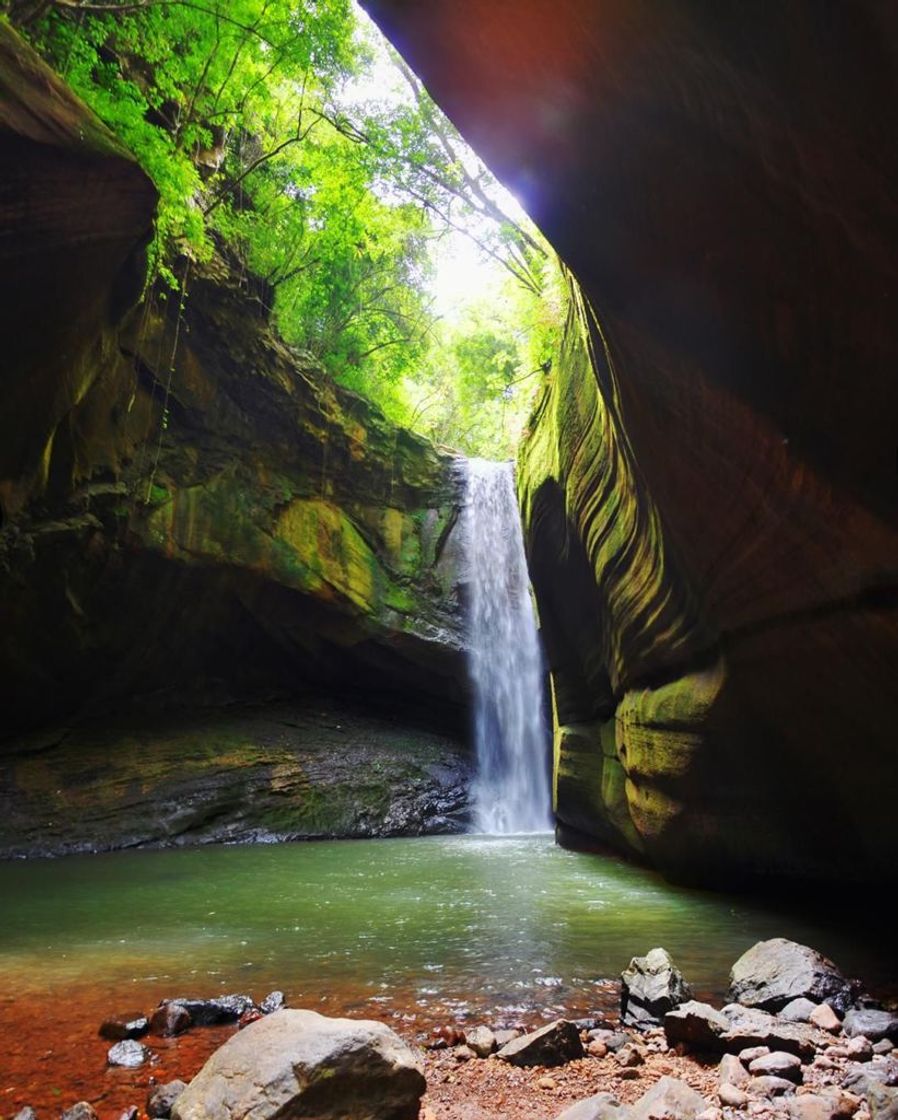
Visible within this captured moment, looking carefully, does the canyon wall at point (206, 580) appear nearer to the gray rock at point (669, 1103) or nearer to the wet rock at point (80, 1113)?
the wet rock at point (80, 1113)

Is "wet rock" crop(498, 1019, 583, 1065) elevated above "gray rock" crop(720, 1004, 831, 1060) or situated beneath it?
situated beneath

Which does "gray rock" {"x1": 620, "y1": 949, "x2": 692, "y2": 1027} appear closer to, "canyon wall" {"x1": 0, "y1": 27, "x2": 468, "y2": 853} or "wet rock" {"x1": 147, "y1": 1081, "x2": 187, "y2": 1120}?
"wet rock" {"x1": 147, "y1": 1081, "x2": 187, "y2": 1120}

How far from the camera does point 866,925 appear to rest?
17.3ft

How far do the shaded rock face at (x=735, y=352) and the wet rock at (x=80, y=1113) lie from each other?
4247mm

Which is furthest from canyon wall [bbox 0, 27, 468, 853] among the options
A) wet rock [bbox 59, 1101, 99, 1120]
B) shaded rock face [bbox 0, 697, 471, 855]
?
wet rock [bbox 59, 1101, 99, 1120]

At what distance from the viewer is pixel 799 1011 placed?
3.22 meters

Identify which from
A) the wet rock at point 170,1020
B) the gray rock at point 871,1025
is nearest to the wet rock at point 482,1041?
the wet rock at point 170,1020

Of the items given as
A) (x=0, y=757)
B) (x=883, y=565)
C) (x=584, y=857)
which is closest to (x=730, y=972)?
(x=883, y=565)

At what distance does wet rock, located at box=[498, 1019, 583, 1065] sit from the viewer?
2.79m

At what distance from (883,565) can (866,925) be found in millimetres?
3050

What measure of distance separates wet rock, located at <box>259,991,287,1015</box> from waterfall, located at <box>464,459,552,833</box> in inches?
432

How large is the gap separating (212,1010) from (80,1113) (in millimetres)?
1014

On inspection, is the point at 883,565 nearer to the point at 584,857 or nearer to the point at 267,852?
the point at 584,857

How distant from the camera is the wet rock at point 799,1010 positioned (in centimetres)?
316
